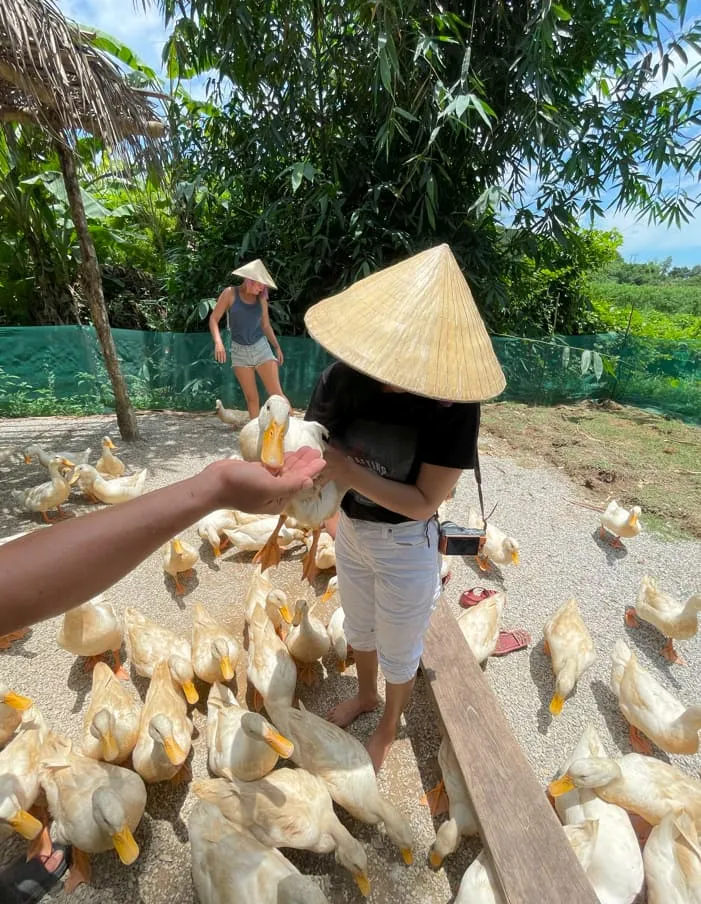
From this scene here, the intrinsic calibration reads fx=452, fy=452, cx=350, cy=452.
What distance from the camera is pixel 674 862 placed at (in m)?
1.42

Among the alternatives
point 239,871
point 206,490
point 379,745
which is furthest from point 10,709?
point 206,490

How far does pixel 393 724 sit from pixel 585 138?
25.2 ft

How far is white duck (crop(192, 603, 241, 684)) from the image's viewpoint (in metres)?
1.99

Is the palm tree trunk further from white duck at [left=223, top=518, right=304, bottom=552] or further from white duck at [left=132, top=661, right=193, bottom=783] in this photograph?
white duck at [left=132, top=661, right=193, bottom=783]

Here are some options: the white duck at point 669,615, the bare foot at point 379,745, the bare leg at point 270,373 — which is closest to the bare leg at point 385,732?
the bare foot at point 379,745

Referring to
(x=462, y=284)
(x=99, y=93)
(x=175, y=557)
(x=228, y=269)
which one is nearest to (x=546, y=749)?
(x=462, y=284)

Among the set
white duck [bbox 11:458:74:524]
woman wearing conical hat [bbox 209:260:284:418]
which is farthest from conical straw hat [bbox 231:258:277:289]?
white duck [bbox 11:458:74:524]

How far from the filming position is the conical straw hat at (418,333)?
120cm

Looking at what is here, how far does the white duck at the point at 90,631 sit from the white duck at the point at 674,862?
2.25 metres

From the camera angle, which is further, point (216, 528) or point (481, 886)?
point (216, 528)

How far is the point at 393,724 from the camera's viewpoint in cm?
184

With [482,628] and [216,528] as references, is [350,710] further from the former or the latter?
[216,528]

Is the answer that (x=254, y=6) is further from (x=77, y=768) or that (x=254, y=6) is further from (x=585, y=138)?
(x=77, y=768)

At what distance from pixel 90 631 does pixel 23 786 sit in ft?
2.15
